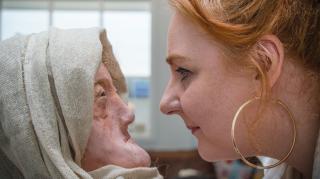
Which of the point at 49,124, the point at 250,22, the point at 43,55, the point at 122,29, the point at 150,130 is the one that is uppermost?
the point at 250,22

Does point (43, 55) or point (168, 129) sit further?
point (168, 129)

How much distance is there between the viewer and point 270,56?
0.83 meters

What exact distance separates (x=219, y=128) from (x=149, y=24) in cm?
179

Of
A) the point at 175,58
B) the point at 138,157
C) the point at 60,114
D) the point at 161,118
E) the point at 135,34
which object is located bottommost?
the point at 161,118

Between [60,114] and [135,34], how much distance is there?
1.68 meters

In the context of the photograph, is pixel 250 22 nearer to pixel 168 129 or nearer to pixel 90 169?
pixel 90 169

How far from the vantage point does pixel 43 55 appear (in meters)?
0.92

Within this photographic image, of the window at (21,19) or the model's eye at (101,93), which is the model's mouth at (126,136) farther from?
the window at (21,19)

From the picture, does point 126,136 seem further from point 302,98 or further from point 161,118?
point 161,118

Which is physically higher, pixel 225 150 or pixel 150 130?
pixel 225 150


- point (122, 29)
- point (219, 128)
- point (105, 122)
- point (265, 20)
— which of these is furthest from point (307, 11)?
Result: point (122, 29)

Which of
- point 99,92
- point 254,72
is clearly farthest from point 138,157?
point 254,72

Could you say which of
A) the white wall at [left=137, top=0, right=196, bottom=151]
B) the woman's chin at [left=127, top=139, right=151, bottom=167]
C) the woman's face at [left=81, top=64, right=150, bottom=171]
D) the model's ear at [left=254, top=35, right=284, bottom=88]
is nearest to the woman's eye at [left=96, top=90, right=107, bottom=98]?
the woman's face at [left=81, top=64, right=150, bottom=171]

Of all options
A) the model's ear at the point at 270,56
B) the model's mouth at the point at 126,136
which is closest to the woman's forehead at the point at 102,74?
the model's mouth at the point at 126,136
